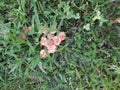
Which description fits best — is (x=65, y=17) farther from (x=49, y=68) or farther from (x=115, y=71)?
(x=115, y=71)

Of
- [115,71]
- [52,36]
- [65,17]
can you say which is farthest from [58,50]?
[115,71]

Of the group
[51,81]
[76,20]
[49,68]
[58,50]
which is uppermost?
[76,20]

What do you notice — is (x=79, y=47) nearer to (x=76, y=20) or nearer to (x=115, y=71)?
(x=76, y=20)

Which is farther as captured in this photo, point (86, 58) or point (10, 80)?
point (10, 80)

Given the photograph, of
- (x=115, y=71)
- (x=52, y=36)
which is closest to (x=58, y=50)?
(x=52, y=36)

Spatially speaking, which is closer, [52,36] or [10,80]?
[52,36]

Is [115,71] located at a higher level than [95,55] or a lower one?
lower
